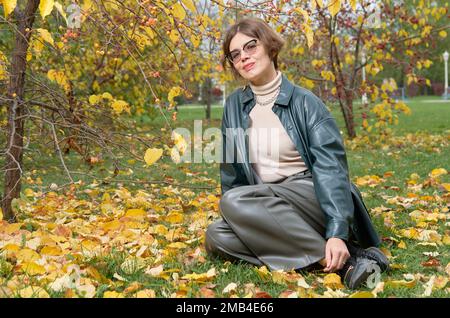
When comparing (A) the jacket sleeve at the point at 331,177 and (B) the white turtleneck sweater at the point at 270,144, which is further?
(B) the white turtleneck sweater at the point at 270,144

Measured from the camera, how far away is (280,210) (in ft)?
8.34

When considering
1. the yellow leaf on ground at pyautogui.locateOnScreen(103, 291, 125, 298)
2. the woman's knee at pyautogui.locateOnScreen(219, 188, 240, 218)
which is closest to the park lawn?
the yellow leaf on ground at pyautogui.locateOnScreen(103, 291, 125, 298)

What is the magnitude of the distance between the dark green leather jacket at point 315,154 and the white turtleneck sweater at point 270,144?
36 mm

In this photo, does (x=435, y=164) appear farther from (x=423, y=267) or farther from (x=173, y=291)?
(x=173, y=291)

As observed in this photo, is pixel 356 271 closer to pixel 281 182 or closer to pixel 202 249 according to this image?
pixel 281 182

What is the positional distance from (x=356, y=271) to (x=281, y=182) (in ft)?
2.12

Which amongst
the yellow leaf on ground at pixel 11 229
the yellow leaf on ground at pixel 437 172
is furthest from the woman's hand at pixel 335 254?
the yellow leaf on ground at pixel 437 172

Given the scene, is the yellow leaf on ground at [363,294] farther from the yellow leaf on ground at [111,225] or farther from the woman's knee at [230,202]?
the yellow leaf on ground at [111,225]

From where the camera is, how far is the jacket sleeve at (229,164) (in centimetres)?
296

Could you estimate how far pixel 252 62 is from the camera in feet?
9.16

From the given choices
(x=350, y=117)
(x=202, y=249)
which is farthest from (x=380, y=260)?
(x=350, y=117)

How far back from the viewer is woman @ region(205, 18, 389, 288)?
2508mm
